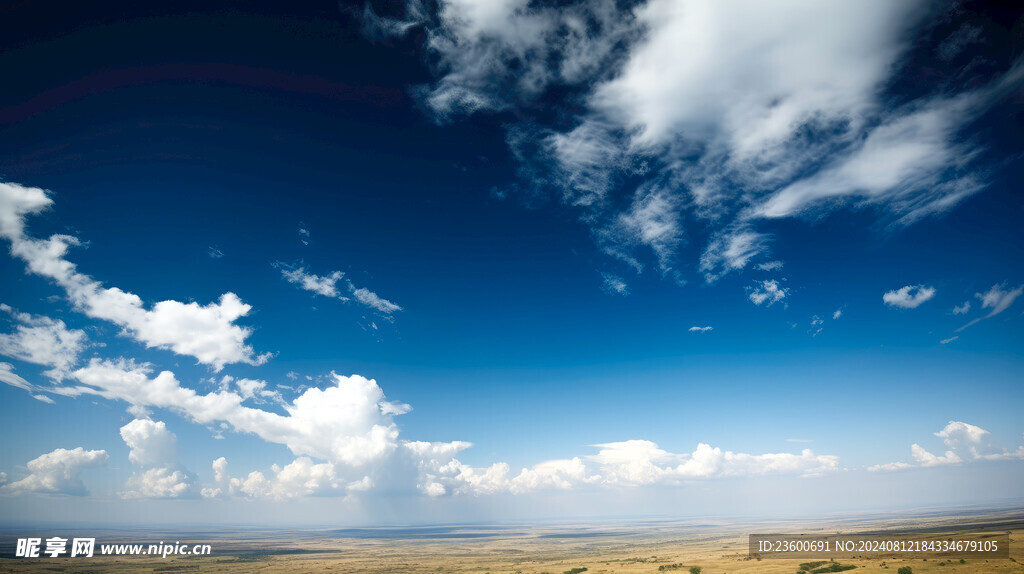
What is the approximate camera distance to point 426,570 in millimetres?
137500

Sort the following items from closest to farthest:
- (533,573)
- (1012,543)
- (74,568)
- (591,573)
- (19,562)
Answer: (1012,543), (591,573), (533,573), (74,568), (19,562)

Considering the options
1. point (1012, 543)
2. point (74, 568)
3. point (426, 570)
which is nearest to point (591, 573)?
point (426, 570)

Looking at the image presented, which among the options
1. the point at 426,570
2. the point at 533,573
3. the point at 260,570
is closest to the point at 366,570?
the point at 426,570

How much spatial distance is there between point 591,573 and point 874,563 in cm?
5050

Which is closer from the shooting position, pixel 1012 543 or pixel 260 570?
pixel 1012 543

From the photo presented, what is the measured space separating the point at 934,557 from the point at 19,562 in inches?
11260

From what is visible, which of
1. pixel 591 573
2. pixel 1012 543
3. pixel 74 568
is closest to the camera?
pixel 1012 543

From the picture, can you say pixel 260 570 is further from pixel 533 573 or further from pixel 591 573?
pixel 591 573

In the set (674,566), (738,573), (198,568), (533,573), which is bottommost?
(198,568)

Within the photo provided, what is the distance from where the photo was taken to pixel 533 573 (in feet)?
324

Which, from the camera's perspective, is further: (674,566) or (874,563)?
(674,566)

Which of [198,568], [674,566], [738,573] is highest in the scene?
[738,573]

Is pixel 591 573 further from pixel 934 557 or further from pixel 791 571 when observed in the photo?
pixel 934 557

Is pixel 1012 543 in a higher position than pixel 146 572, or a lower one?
higher
